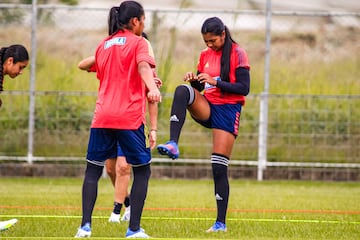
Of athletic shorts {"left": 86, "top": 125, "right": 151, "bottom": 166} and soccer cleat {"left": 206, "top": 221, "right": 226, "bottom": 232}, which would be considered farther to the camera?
soccer cleat {"left": 206, "top": 221, "right": 226, "bottom": 232}

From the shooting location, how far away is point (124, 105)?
7.75 m

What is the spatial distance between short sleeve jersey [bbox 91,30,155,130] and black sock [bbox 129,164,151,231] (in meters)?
0.40

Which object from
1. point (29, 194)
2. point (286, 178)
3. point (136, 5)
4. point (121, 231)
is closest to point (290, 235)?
point (121, 231)

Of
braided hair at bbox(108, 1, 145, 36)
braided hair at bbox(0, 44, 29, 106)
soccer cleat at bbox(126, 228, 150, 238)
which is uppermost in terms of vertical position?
braided hair at bbox(108, 1, 145, 36)

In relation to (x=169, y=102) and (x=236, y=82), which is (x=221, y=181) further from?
(x=169, y=102)

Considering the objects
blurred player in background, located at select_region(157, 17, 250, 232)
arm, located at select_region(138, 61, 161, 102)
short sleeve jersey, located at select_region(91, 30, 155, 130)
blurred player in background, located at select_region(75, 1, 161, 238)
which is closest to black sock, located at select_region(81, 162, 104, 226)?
blurred player in background, located at select_region(75, 1, 161, 238)

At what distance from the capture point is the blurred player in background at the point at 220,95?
29.8ft

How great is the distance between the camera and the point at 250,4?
1922 centimetres

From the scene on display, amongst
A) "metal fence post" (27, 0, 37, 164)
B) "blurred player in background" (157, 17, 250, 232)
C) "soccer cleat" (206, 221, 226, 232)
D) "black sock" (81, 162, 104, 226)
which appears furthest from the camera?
"metal fence post" (27, 0, 37, 164)

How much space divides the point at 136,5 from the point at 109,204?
4.63m

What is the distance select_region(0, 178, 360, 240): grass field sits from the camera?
346 inches

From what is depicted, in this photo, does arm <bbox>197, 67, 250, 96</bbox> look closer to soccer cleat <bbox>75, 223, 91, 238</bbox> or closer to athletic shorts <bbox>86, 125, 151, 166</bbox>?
athletic shorts <bbox>86, 125, 151, 166</bbox>

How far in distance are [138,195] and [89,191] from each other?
15.1 inches

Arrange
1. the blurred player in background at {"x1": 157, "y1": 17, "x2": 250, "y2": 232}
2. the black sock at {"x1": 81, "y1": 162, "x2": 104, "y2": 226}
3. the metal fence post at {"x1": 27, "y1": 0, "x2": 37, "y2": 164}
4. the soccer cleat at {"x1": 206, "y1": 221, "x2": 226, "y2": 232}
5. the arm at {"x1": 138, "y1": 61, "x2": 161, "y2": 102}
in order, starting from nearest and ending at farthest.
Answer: the arm at {"x1": 138, "y1": 61, "x2": 161, "y2": 102} → the black sock at {"x1": 81, "y1": 162, "x2": 104, "y2": 226} → the soccer cleat at {"x1": 206, "y1": 221, "x2": 226, "y2": 232} → the blurred player in background at {"x1": 157, "y1": 17, "x2": 250, "y2": 232} → the metal fence post at {"x1": 27, "y1": 0, "x2": 37, "y2": 164}
